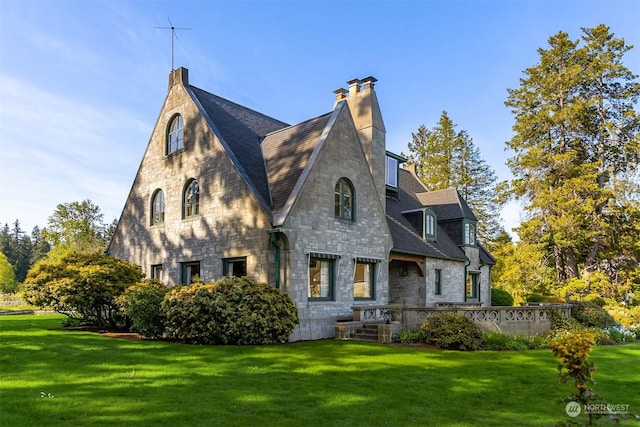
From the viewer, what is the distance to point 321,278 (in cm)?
1694

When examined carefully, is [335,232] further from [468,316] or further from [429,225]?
[429,225]

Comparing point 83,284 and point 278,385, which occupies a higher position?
point 83,284

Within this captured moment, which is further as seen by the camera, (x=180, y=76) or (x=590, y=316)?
(x=590, y=316)

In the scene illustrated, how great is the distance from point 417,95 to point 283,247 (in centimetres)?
865

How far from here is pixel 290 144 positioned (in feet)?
61.9

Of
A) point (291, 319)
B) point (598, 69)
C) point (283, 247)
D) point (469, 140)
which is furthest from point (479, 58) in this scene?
point (469, 140)

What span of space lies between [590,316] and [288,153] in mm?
15759

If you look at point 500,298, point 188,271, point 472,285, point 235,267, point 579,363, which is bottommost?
Answer: point 500,298

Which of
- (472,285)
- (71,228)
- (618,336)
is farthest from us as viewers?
(71,228)

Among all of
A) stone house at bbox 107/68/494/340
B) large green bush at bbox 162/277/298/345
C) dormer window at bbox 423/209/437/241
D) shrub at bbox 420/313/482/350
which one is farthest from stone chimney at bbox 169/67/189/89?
shrub at bbox 420/313/482/350

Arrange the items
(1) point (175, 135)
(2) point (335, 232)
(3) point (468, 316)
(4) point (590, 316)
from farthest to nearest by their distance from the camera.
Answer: (4) point (590, 316)
(1) point (175, 135)
(2) point (335, 232)
(3) point (468, 316)

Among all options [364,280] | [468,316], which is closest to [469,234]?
[364,280]

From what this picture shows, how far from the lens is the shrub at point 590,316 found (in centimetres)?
2108

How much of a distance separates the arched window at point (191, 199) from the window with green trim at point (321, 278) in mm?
5773
